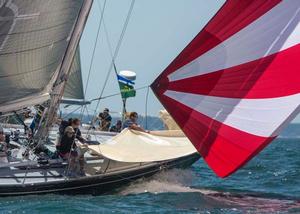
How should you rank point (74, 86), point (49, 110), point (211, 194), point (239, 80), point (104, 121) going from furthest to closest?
point (74, 86)
point (104, 121)
point (49, 110)
point (211, 194)
point (239, 80)

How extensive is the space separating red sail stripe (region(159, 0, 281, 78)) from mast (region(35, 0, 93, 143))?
2.98m

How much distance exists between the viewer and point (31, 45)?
14.4 meters

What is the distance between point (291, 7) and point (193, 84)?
2.07 metres

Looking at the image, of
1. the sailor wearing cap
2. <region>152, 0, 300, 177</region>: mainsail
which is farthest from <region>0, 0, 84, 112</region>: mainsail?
the sailor wearing cap

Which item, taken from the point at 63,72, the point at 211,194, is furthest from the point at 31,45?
the point at 211,194

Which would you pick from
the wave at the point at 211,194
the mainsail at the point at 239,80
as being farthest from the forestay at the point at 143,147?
the mainsail at the point at 239,80

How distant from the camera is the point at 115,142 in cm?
1486

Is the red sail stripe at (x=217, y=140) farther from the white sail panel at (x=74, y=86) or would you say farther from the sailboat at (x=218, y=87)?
the white sail panel at (x=74, y=86)

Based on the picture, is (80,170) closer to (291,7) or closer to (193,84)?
(193,84)

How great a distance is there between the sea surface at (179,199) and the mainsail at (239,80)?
0.92 m

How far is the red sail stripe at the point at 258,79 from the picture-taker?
40.0 ft

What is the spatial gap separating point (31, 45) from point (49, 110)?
1.51m

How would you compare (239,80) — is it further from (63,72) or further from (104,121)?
(104,121)

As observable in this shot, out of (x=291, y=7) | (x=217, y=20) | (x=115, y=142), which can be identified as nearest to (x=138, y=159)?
(x=115, y=142)
